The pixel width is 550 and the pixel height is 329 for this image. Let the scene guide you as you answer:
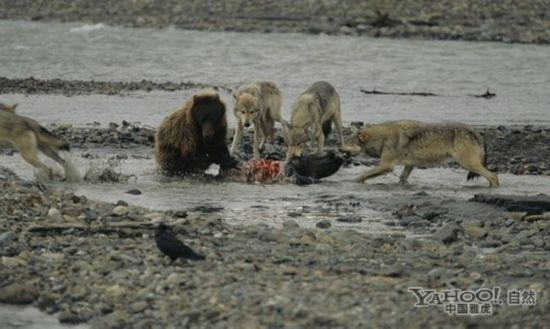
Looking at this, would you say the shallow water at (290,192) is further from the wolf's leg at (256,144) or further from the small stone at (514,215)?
the wolf's leg at (256,144)

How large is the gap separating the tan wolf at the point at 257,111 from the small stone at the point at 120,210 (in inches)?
161

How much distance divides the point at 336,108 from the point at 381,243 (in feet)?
22.4

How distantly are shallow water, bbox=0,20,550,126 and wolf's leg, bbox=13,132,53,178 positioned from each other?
5307 mm

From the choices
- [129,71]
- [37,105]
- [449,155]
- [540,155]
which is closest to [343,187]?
[449,155]

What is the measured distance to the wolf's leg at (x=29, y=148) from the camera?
575 inches

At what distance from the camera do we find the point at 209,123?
15.3m

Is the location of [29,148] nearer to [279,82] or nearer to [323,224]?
[323,224]

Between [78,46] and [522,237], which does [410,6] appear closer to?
[78,46]

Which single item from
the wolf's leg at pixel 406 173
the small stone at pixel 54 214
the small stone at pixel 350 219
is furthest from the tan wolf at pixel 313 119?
the small stone at pixel 54 214

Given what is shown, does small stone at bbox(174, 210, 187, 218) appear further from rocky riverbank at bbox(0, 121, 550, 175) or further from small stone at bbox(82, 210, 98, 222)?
rocky riverbank at bbox(0, 121, 550, 175)

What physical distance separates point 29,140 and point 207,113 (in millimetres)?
1880

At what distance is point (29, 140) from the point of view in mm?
14641

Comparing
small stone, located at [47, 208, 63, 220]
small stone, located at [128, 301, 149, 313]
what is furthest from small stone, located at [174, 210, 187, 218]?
Result: small stone, located at [128, 301, 149, 313]

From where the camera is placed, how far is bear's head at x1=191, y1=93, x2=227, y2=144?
50.1 ft
